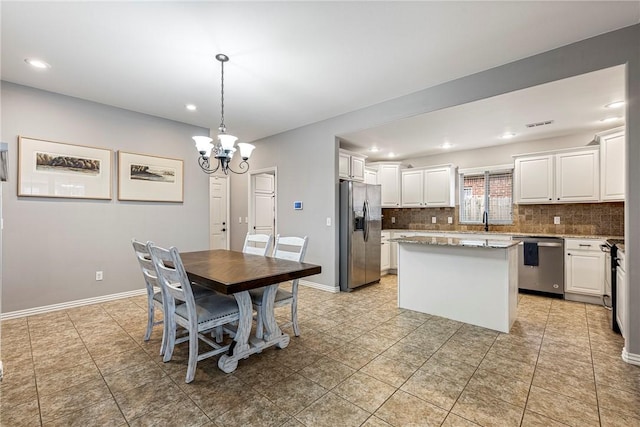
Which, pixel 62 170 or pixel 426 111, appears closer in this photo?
pixel 426 111

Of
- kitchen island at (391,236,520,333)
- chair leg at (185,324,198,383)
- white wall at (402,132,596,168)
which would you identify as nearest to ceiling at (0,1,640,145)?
white wall at (402,132,596,168)

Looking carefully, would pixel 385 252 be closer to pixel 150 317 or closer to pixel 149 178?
pixel 150 317

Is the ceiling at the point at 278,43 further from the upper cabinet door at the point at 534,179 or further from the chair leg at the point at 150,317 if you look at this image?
the chair leg at the point at 150,317

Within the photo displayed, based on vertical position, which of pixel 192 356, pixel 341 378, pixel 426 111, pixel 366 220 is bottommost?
pixel 341 378

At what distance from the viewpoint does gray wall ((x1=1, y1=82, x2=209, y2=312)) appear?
3291 mm

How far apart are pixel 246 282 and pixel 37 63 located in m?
3.23

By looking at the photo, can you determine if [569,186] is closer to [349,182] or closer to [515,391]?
[349,182]

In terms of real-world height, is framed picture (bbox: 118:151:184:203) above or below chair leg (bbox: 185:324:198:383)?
above

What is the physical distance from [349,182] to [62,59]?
3541 millimetres

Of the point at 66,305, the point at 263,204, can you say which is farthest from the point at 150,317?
the point at 263,204

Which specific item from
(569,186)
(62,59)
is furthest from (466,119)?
(62,59)

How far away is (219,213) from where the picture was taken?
6.67 metres

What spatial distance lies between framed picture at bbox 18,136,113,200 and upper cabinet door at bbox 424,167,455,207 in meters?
5.36

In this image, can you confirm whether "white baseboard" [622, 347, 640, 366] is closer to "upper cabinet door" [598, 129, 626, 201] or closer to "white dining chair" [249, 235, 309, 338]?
"upper cabinet door" [598, 129, 626, 201]
